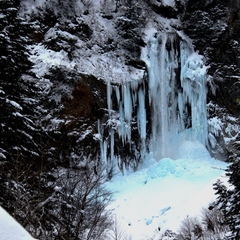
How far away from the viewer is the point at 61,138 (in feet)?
59.8

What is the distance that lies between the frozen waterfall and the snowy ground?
0.86 metres

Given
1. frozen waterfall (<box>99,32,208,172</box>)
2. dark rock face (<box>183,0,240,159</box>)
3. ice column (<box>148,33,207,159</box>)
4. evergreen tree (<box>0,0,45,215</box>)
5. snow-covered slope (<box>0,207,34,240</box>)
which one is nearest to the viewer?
snow-covered slope (<box>0,207,34,240</box>)

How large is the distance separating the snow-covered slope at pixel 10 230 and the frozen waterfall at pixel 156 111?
16.7 m

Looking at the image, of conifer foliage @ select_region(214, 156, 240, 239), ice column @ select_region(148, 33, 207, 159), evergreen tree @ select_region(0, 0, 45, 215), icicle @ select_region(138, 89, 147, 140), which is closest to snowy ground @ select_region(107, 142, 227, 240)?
ice column @ select_region(148, 33, 207, 159)

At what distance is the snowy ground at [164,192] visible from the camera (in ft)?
48.3

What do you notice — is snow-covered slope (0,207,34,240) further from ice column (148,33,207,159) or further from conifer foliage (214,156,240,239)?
ice column (148,33,207,159)

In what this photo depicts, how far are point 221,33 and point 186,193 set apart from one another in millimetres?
11291

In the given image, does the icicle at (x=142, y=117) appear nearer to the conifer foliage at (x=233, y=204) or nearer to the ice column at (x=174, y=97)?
the ice column at (x=174, y=97)

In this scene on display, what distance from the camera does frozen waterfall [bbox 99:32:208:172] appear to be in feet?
64.4

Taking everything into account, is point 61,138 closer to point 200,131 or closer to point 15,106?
point 200,131

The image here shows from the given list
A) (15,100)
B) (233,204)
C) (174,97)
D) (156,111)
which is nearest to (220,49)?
(174,97)

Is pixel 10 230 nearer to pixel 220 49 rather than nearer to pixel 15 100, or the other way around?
pixel 15 100

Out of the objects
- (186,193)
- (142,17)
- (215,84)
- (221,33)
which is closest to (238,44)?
(221,33)

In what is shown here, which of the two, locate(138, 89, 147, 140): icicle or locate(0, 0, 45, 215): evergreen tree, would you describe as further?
locate(138, 89, 147, 140): icicle
